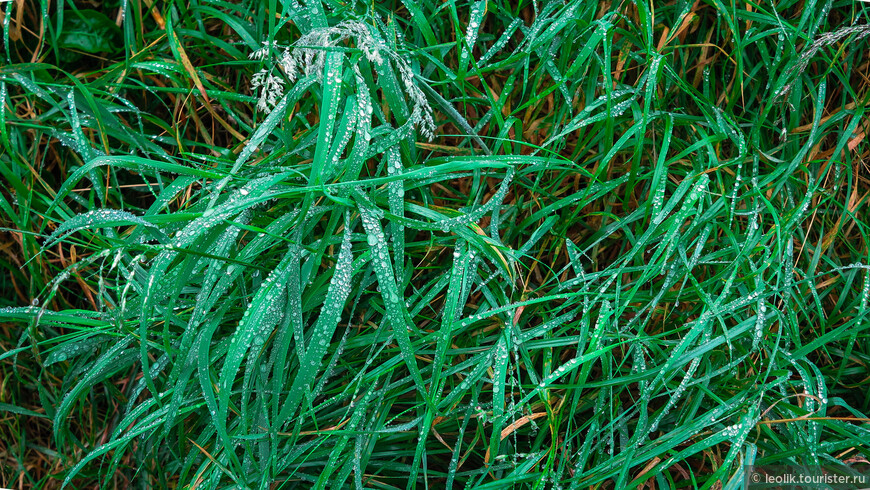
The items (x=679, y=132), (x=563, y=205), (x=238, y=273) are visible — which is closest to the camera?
(x=238, y=273)

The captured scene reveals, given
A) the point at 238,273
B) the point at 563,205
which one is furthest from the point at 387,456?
the point at 563,205

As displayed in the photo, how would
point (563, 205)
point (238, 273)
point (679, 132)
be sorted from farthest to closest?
point (679, 132), point (563, 205), point (238, 273)

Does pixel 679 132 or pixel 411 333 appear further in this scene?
pixel 679 132

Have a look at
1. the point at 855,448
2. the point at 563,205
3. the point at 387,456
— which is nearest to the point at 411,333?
the point at 387,456

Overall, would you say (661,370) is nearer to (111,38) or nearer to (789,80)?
(789,80)

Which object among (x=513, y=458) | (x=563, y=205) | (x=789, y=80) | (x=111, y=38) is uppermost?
(x=111, y=38)

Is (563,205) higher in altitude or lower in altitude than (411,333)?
higher
